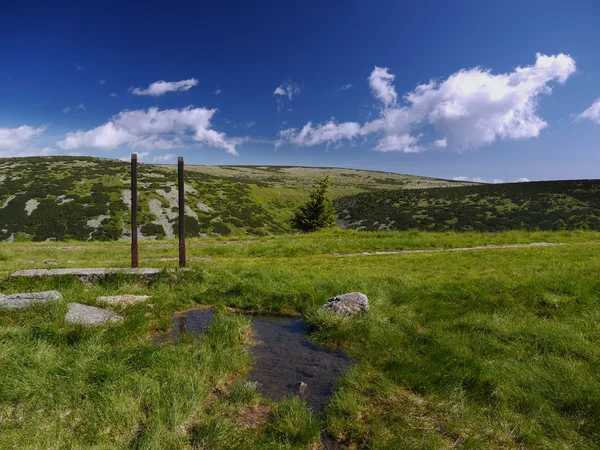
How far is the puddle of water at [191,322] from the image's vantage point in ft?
25.5

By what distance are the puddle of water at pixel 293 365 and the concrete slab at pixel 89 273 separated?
4977 millimetres

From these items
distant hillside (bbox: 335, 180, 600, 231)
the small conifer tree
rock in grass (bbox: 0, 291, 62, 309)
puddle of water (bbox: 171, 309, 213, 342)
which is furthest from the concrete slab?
distant hillside (bbox: 335, 180, 600, 231)

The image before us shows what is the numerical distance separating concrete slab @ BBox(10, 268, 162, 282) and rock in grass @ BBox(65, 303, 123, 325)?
2786mm

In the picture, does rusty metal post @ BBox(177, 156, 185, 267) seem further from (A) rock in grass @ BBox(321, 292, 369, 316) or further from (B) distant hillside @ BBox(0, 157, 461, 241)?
(B) distant hillside @ BBox(0, 157, 461, 241)

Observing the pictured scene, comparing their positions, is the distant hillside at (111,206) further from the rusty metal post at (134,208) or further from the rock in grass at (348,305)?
the rock in grass at (348,305)

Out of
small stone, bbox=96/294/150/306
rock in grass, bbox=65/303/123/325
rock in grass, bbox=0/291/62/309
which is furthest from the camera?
small stone, bbox=96/294/150/306

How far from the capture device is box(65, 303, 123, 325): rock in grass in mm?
7148

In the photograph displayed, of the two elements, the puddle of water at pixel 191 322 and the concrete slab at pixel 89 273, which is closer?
the puddle of water at pixel 191 322

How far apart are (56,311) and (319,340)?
19.7 feet

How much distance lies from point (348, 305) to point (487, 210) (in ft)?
183

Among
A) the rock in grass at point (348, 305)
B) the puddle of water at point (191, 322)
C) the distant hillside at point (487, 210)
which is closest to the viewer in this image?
the puddle of water at point (191, 322)

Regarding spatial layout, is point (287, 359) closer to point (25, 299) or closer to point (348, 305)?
point (348, 305)

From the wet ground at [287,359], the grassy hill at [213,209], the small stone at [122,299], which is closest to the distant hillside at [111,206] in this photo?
the grassy hill at [213,209]

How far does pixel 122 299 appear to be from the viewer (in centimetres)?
909
